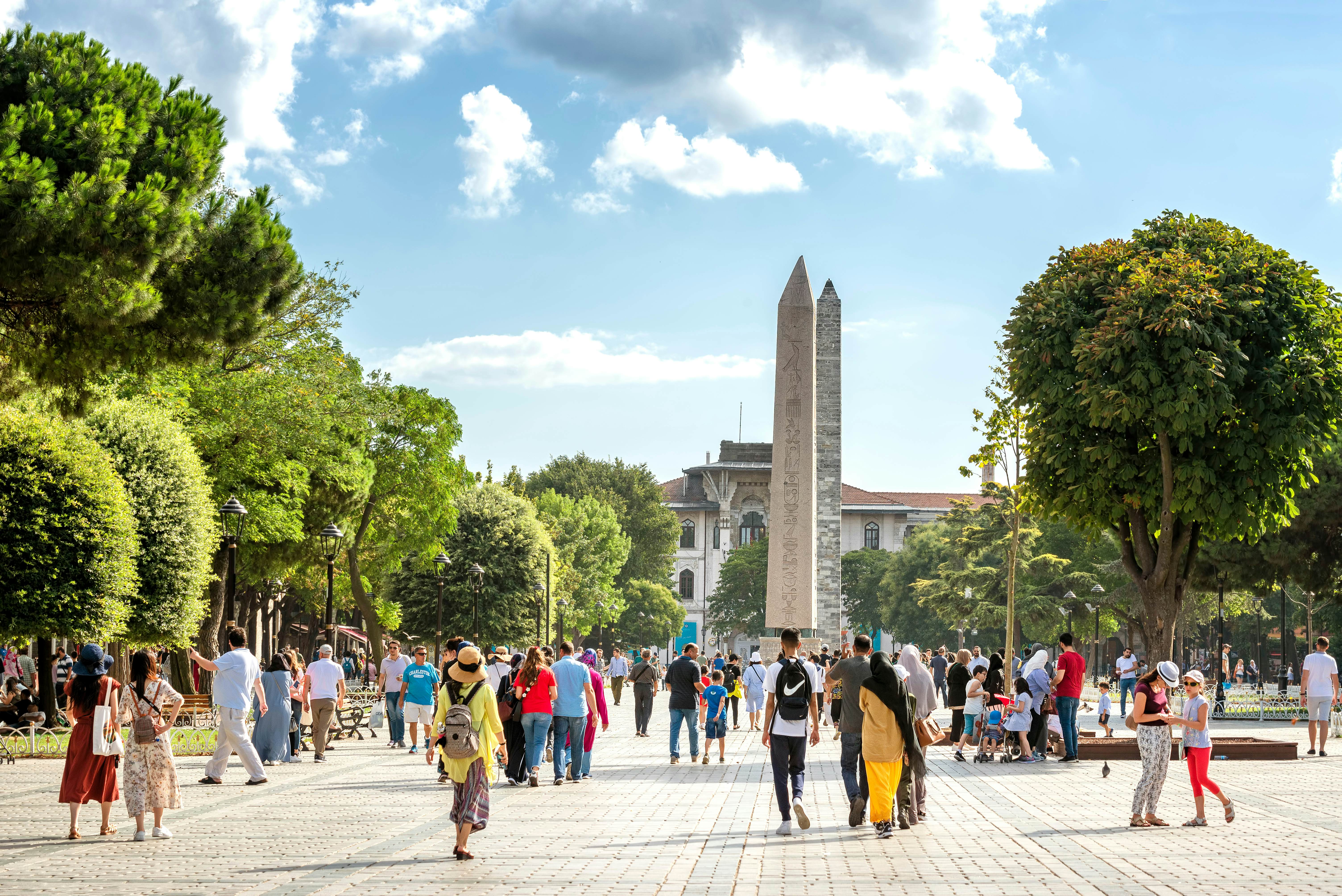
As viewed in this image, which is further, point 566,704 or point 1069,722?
point 1069,722

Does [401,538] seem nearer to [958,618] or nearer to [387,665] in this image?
[387,665]

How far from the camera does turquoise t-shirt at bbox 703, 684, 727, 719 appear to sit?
20.0m

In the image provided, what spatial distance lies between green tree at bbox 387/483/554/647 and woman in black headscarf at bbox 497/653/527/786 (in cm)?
3528

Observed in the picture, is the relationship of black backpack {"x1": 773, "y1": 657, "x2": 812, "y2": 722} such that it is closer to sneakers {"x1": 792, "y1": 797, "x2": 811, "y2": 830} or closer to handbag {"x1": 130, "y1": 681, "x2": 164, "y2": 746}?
Result: sneakers {"x1": 792, "y1": 797, "x2": 811, "y2": 830}

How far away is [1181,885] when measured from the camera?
8648mm

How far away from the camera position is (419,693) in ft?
67.3

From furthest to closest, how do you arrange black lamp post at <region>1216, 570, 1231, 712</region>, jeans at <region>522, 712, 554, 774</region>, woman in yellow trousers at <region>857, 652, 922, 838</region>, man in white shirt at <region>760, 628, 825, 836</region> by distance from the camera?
black lamp post at <region>1216, 570, 1231, 712</region> < jeans at <region>522, 712, 554, 774</region> < man in white shirt at <region>760, 628, 825, 836</region> < woman in yellow trousers at <region>857, 652, 922, 838</region>

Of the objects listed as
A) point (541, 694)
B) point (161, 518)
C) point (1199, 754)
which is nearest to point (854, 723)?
point (1199, 754)

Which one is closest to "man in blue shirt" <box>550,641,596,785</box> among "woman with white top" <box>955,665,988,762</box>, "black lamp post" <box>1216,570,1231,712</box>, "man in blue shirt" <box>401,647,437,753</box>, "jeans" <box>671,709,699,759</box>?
"jeans" <box>671,709,699,759</box>

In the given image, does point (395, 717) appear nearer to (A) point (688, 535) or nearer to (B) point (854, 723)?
(B) point (854, 723)

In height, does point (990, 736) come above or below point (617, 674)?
below

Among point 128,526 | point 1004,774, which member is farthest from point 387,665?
point 1004,774

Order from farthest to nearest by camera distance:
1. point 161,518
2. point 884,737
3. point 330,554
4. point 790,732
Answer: point 330,554 < point 161,518 < point 790,732 < point 884,737

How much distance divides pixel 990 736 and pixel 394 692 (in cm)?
954
